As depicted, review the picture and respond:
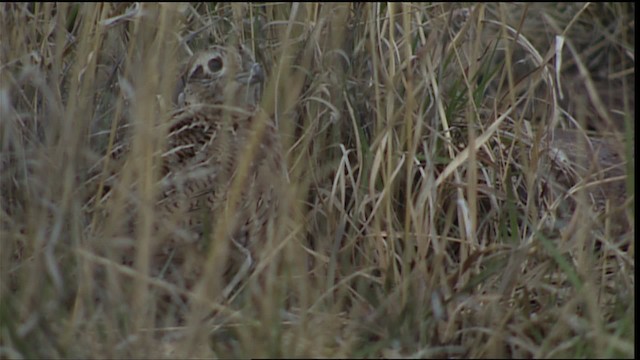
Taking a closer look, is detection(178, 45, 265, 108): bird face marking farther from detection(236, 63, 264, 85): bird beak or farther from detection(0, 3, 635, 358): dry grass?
detection(0, 3, 635, 358): dry grass

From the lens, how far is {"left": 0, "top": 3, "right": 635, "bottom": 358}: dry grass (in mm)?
2762

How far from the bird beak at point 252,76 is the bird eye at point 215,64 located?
6.3 inches

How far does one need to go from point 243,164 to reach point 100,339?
1.69 feet

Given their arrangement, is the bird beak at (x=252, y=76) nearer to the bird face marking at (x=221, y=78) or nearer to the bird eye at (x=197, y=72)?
the bird face marking at (x=221, y=78)

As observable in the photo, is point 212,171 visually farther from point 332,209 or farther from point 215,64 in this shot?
point 215,64

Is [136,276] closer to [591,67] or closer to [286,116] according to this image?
[286,116]

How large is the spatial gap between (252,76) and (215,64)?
0.23 m

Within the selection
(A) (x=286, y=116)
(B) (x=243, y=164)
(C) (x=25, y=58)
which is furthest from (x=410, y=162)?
(C) (x=25, y=58)

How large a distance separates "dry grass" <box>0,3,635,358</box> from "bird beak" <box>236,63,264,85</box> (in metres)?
0.10

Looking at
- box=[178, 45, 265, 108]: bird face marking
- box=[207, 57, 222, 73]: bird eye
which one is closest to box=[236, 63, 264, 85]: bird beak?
box=[178, 45, 265, 108]: bird face marking

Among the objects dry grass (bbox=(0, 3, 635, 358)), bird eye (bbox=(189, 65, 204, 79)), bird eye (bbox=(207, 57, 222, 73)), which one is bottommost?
dry grass (bbox=(0, 3, 635, 358))

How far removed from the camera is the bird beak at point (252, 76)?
3750 mm

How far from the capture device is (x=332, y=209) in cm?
360

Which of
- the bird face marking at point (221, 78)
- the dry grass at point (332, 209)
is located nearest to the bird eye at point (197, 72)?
the bird face marking at point (221, 78)
